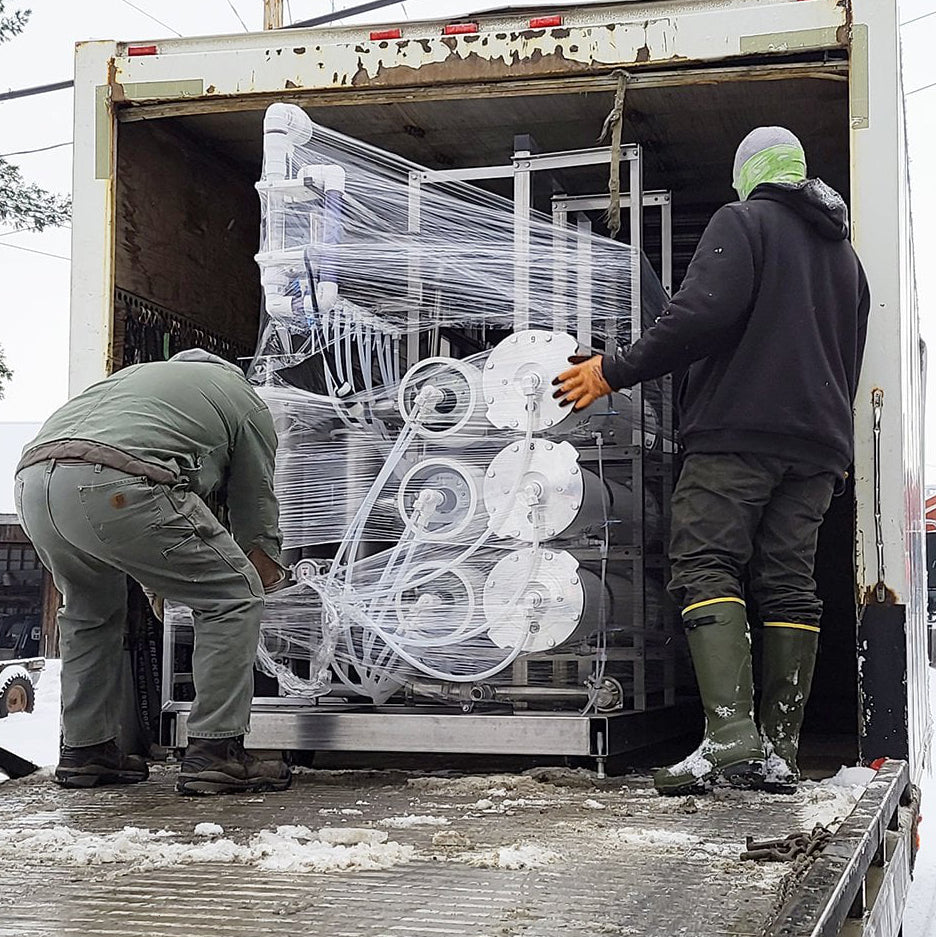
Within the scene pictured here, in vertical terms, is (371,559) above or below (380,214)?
below

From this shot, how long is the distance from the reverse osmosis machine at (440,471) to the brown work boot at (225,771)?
0.32 meters

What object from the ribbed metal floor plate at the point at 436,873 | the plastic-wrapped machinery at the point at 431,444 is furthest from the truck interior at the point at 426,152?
the ribbed metal floor plate at the point at 436,873

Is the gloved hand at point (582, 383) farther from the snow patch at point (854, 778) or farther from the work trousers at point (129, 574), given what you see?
the snow patch at point (854, 778)

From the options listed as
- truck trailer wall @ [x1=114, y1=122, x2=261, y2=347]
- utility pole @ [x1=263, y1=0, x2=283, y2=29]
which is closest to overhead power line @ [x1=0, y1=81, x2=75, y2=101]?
utility pole @ [x1=263, y1=0, x2=283, y2=29]

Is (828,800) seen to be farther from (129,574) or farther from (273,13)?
(273,13)

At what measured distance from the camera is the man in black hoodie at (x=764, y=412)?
3686 mm

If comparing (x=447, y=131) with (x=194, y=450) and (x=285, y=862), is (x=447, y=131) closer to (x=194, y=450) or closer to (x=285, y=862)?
(x=194, y=450)

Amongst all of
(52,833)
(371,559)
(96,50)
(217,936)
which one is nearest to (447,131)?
(96,50)

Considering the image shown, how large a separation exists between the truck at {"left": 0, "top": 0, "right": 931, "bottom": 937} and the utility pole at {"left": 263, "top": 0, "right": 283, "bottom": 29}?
28.3ft

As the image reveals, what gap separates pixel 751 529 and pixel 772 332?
0.52 m

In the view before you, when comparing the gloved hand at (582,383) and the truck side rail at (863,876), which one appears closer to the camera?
the truck side rail at (863,876)

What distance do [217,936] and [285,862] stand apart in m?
0.52

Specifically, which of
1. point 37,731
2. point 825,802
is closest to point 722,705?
point 825,802

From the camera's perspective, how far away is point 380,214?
166 inches
